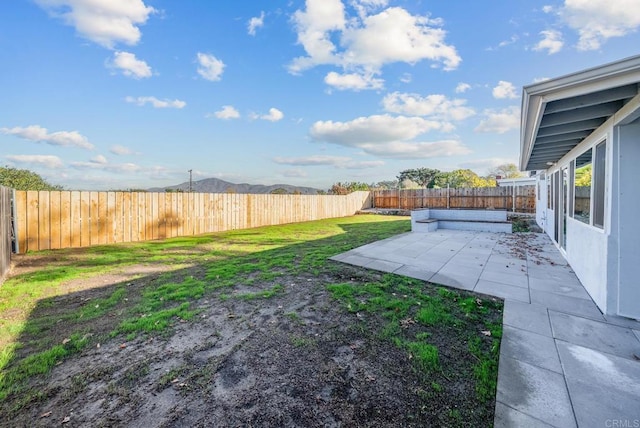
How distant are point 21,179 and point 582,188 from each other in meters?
22.3

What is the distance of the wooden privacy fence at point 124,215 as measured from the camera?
247 inches

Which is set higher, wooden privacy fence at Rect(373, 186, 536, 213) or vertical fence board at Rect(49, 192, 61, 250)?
wooden privacy fence at Rect(373, 186, 536, 213)

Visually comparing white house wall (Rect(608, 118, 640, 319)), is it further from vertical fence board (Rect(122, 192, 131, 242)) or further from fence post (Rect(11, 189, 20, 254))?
fence post (Rect(11, 189, 20, 254))

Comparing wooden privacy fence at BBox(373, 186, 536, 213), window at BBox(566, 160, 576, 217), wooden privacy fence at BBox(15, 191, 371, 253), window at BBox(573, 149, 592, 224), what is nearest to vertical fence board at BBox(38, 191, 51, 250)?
wooden privacy fence at BBox(15, 191, 371, 253)

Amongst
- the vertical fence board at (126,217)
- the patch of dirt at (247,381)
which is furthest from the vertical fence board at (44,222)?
the patch of dirt at (247,381)

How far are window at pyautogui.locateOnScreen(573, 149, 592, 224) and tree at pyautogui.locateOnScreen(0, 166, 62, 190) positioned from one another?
21.5m

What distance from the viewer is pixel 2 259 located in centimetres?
414

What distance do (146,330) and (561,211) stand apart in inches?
322

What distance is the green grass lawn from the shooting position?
6.60 ft

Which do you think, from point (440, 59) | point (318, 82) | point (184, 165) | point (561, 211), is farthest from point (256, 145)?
point (561, 211)

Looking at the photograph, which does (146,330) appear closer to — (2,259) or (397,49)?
(2,259)

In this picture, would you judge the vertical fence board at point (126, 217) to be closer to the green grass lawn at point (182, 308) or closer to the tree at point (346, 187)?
the green grass lawn at point (182, 308)

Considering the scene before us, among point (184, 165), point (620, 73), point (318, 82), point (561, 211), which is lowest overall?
point (561, 211)

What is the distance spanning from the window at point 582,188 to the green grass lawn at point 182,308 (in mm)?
2340
